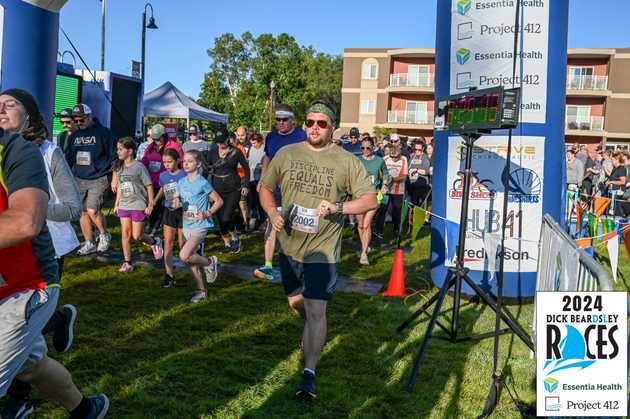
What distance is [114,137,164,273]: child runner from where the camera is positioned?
802 centimetres

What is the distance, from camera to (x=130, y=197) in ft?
26.3

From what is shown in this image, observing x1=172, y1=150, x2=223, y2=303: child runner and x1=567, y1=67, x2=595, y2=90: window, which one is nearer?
x1=172, y1=150, x2=223, y2=303: child runner

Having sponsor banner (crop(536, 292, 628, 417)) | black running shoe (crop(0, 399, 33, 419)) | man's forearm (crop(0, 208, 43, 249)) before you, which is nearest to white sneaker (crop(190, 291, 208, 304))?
black running shoe (crop(0, 399, 33, 419))

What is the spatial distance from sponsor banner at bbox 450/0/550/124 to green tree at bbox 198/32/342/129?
3762 cm

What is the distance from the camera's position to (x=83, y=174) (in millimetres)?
8672

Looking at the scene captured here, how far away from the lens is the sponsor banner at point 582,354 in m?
2.59

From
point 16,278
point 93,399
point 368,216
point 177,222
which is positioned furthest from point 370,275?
point 16,278

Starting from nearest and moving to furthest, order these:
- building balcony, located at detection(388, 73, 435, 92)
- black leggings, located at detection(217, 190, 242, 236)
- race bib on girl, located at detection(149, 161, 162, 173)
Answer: black leggings, located at detection(217, 190, 242, 236) < race bib on girl, located at detection(149, 161, 162, 173) < building balcony, located at detection(388, 73, 435, 92)

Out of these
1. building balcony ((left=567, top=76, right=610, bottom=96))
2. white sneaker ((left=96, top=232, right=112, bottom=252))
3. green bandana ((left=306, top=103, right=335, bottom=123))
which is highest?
building balcony ((left=567, top=76, right=610, bottom=96))

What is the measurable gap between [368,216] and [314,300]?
5347mm

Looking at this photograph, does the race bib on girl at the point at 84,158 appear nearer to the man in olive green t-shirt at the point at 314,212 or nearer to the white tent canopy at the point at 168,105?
the man in olive green t-shirt at the point at 314,212

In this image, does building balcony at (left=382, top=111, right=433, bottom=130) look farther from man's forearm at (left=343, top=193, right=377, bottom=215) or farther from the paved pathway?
man's forearm at (left=343, top=193, right=377, bottom=215)

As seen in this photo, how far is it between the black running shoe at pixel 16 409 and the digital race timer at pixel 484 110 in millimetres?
3885

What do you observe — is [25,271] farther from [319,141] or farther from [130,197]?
[130,197]
